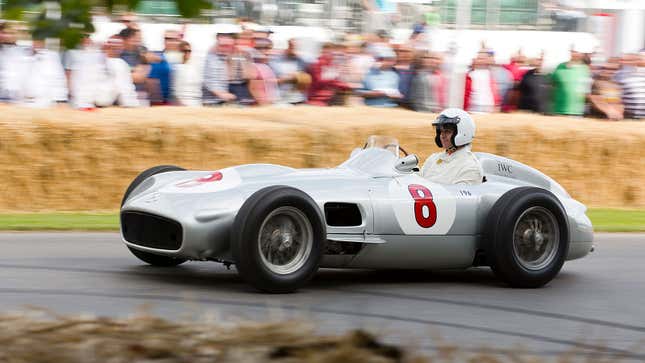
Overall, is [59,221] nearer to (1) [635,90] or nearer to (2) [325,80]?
(2) [325,80]

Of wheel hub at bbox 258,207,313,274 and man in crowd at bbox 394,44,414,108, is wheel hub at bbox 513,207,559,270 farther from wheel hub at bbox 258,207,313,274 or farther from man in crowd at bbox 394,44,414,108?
man in crowd at bbox 394,44,414,108

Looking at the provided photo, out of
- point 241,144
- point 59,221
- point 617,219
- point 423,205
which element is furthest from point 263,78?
point 423,205

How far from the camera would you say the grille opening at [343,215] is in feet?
23.5

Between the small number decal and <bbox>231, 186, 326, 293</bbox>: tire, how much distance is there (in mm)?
847

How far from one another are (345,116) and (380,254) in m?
5.70

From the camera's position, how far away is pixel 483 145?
13.2 meters

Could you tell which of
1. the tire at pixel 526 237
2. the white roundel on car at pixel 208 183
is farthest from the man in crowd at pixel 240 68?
the tire at pixel 526 237

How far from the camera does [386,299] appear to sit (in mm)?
6922

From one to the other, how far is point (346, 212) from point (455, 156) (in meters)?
1.26

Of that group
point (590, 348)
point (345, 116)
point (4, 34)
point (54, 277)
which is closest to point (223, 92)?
point (345, 116)

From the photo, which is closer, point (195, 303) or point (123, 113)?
point (195, 303)

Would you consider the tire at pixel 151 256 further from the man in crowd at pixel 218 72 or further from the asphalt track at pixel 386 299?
the man in crowd at pixel 218 72

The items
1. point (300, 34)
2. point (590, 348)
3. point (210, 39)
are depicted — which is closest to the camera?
point (590, 348)

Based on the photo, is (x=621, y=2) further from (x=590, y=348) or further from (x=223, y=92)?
(x=590, y=348)
